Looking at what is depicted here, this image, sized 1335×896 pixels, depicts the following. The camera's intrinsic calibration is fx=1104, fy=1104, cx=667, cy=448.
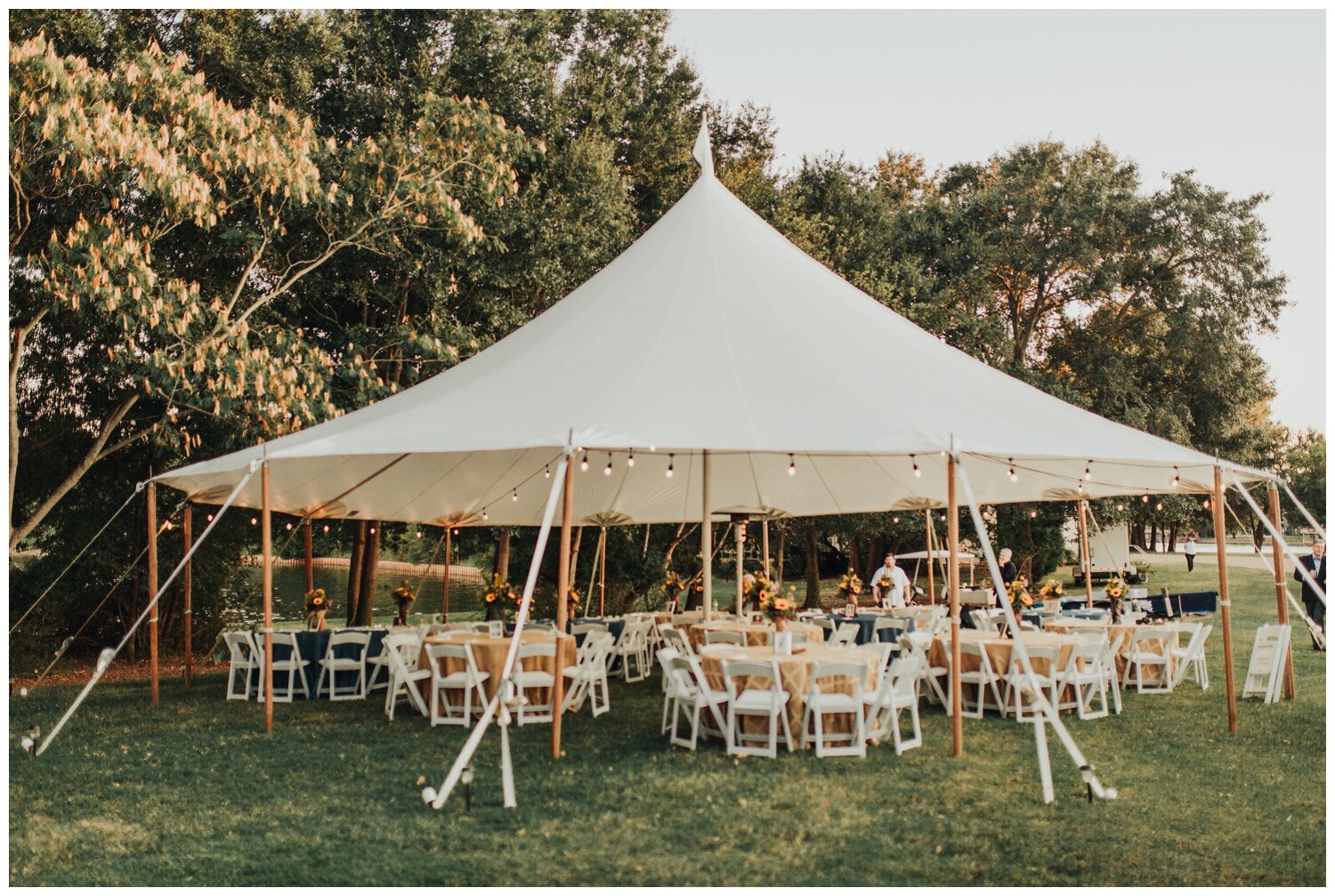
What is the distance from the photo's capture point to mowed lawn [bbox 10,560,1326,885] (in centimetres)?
482

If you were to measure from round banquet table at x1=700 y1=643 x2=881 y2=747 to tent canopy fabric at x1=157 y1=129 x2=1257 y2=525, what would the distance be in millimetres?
1452

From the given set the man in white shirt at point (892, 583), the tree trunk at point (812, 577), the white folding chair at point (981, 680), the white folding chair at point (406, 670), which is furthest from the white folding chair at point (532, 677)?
the tree trunk at point (812, 577)

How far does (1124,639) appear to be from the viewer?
10461 millimetres

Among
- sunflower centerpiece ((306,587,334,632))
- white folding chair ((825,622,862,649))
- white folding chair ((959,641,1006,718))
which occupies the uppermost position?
sunflower centerpiece ((306,587,334,632))

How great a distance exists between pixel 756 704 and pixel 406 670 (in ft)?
10.3

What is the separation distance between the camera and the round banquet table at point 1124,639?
10.2 meters

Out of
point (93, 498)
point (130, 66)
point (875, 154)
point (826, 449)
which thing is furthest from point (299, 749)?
point (875, 154)

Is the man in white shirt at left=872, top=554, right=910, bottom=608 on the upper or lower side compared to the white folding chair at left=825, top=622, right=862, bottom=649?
A: upper

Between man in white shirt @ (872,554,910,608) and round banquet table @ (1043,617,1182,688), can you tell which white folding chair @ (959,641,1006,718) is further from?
man in white shirt @ (872,554,910,608)

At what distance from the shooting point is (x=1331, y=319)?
5.95m

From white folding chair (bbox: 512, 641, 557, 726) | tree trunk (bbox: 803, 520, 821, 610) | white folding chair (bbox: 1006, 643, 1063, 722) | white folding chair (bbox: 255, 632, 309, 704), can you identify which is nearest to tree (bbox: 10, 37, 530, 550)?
white folding chair (bbox: 255, 632, 309, 704)

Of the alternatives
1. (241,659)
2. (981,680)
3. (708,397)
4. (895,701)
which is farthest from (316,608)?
(981,680)

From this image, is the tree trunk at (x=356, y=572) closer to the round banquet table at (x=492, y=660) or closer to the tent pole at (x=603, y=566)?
the tent pole at (x=603, y=566)

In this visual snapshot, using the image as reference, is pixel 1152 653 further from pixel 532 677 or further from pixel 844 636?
pixel 532 677
